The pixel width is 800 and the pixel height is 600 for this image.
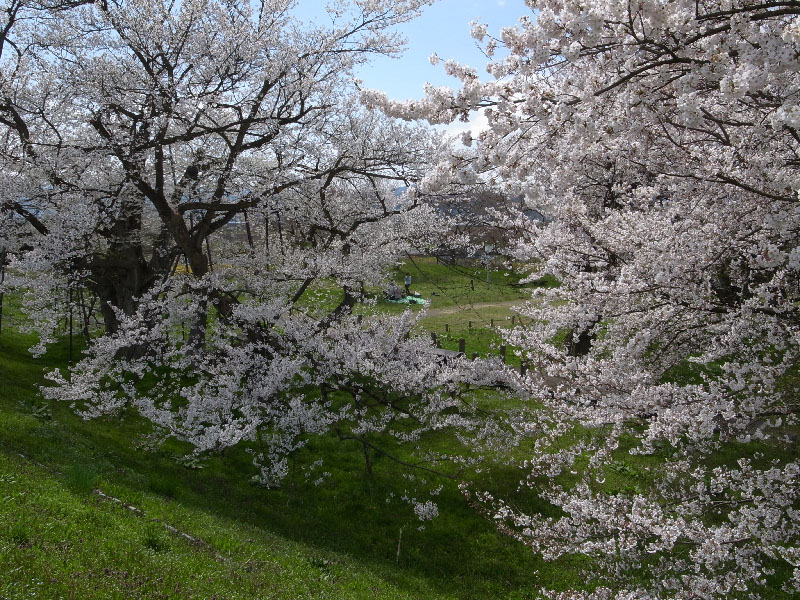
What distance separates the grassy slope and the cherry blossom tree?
176 cm

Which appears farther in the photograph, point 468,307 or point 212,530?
point 468,307

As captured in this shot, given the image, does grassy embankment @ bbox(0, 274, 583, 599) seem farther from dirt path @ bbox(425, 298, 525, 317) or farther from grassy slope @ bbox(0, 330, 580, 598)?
dirt path @ bbox(425, 298, 525, 317)

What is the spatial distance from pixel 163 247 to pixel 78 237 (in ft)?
9.49

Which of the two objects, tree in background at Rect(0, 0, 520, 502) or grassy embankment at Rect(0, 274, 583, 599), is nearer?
grassy embankment at Rect(0, 274, 583, 599)

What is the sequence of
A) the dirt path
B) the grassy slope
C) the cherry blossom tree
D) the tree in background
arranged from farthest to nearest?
1. the dirt path
2. the tree in background
3. the grassy slope
4. the cherry blossom tree

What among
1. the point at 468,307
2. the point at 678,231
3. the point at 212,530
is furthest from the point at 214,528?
the point at 468,307

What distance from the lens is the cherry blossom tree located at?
12.8ft

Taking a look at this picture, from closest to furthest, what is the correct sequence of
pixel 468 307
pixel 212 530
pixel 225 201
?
pixel 212 530, pixel 225 201, pixel 468 307

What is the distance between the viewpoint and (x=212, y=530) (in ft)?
21.2

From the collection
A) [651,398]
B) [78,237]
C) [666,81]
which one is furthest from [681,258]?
[78,237]

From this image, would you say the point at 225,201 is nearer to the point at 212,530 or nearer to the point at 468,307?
the point at 212,530

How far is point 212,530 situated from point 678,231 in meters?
6.23

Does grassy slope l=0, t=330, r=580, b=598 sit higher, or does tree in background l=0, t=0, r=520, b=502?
tree in background l=0, t=0, r=520, b=502

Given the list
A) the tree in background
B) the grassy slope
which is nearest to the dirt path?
the tree in background
